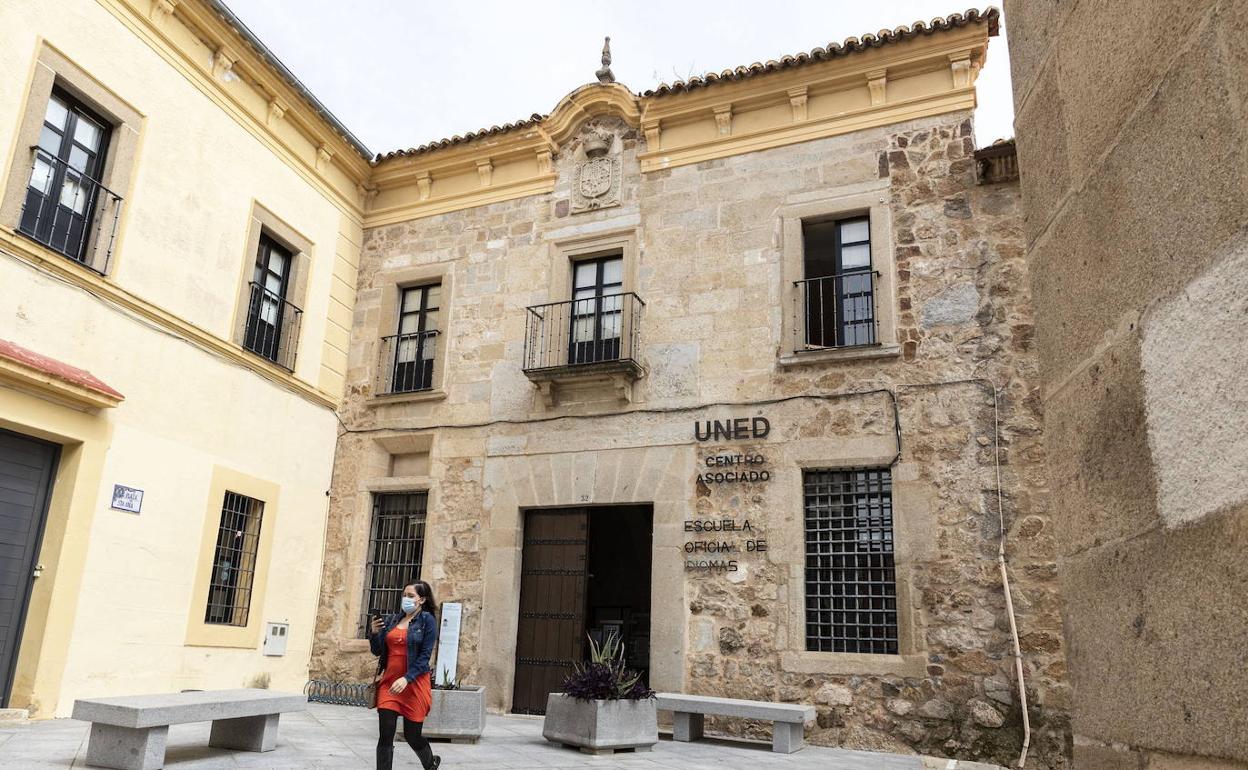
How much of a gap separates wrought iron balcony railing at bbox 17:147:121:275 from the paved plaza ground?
429cm

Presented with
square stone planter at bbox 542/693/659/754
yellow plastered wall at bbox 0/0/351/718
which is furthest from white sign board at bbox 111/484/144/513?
square stone planter at bbox 542/693/659/754

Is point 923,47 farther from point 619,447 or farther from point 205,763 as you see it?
point 205,763

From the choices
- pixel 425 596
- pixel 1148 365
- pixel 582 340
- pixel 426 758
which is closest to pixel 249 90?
pixel 582 340

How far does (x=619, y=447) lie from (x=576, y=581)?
63.8 inches

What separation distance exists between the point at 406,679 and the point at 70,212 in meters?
6.17

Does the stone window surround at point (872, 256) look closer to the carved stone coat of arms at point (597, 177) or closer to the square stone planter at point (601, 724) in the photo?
the carved stone coat of arms at point (597, 177)

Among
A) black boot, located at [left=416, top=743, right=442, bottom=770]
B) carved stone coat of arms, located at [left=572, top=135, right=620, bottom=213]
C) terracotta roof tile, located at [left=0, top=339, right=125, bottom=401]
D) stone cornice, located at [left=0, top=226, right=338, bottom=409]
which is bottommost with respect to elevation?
black boot, located at [left=416, top=743, right=442, bottom=770]

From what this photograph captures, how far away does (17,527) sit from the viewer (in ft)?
26.9

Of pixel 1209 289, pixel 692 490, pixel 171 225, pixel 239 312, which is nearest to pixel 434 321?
pixel 239 312

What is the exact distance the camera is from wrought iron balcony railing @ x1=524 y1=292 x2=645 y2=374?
1091cm

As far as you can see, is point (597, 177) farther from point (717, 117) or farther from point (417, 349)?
point (417, 349)

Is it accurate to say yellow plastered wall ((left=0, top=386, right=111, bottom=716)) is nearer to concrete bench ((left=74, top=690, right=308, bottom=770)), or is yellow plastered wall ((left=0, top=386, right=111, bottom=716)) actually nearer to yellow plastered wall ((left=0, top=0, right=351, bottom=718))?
yellow plastered wall ((left=0, top=0, right=351, bottom=718))

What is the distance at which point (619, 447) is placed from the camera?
34.1 ft

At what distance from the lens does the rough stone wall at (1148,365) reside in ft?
4.31
